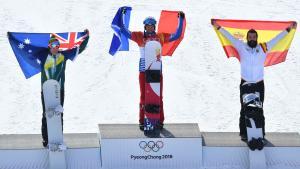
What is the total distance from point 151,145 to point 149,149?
0.06 metres

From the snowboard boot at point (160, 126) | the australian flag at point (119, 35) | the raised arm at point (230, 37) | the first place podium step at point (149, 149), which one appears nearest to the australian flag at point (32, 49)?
the australian flag at point (119, 35)

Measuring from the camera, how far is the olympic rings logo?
38.7ft

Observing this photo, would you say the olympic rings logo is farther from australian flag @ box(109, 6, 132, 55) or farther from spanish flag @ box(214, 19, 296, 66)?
spanish flag @ box(214, 19, 296, 66)

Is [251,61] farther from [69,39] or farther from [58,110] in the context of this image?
[58,110]

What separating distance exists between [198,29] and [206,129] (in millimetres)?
4319

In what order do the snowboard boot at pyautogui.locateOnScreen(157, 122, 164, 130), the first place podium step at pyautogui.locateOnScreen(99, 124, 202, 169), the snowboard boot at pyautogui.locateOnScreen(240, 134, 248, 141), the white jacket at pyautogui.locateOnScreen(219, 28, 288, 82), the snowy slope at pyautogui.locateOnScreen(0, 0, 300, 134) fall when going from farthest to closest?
the snowy slope at pyautogui.locateOnScreen(0, 0, 300, 134), the snowboard boot at pyautogui.locateOnScreen(240, 134, 248, 141), the snowboard boot at pyautogui.locateOnScreen(157, 122, 164, 130), the white jacket at pyautogui.locateOnScreen(219, 28, 288, 82), the first place podium step at pyautogui.locateOnScreen(99, 124, 202, 169)

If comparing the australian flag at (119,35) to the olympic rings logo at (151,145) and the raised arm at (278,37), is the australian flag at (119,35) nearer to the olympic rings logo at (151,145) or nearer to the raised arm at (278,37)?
the olympic rings logo at (151,145)

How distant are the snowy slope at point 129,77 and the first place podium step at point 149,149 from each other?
64.0 inches

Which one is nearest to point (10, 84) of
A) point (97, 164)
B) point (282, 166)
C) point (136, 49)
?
point (136, 49)

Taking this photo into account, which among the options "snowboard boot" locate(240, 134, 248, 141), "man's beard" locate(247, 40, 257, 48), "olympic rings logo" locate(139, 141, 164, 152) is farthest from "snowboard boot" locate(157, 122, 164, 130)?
"man's beard" locate(247, 40, 257, 48)

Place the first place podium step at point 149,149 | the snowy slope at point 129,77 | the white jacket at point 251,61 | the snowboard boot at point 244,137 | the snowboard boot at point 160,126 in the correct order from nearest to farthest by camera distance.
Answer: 1. the first place podium step at point 149,149
2. the white jacket at point 251,61
3. the snowboard boot at point 160,126
4. the snowboard boot at point 244,137
5. the snowy slope at point 129,77

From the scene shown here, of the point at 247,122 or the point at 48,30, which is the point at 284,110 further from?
the point at 48,30

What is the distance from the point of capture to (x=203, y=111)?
14680 millimetres

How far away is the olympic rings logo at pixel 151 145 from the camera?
38.7 feet
